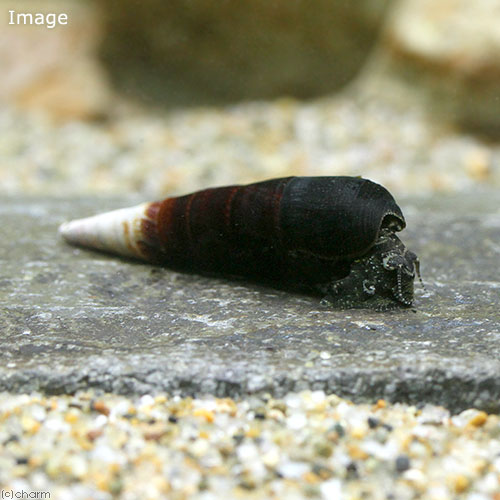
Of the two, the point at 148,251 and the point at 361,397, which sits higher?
the point at 148,251

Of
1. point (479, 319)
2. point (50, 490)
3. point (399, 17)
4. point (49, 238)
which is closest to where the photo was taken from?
point (50, 490)

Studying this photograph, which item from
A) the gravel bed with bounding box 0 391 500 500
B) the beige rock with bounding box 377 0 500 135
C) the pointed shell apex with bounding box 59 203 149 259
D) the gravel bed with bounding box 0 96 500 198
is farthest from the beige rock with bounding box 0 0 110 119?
the gravel bed with bounding box 0 391 500 500

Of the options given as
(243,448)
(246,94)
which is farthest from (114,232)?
(246,94)

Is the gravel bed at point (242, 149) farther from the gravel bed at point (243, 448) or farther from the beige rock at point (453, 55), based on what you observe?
the gravel bed at point (243, 448)

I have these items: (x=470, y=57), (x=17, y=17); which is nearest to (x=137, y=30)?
(x=17, y=17)

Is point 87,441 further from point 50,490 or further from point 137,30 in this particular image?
point 137,30

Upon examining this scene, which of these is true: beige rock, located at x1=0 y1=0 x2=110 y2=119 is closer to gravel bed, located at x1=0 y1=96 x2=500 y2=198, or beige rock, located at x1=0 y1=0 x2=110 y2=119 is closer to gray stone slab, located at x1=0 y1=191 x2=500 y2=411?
gravel bed, located at x1=0 y1=96 x2=500 y2=198

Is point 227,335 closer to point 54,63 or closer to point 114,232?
point 114,232
